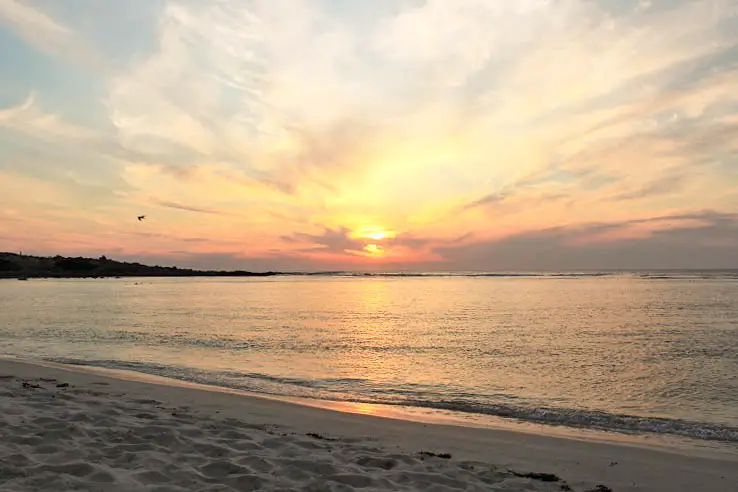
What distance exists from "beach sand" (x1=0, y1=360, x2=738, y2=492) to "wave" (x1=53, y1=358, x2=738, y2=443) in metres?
1.97

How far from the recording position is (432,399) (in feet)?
49.7

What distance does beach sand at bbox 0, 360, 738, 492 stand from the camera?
6961mm

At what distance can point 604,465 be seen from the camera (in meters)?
9.10

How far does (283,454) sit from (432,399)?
7557 mm

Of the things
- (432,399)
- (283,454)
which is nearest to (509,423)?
(432,399)

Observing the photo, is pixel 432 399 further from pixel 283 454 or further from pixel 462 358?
pixel 283 454

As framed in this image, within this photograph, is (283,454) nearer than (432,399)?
Yes

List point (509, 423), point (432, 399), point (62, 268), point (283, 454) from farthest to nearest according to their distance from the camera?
point (62, 268) < point (432, 399) < point (509, 423) < point (283, 454)

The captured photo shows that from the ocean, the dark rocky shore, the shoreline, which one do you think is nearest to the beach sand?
the shoreline

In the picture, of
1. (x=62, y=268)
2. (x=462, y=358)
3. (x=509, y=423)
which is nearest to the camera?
(x=509, y=423)

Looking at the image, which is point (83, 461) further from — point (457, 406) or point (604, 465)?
point (457, 406)

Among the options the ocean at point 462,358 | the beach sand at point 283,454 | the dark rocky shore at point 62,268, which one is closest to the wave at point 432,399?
the ocean at point 462,358

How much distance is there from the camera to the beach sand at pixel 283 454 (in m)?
6.96

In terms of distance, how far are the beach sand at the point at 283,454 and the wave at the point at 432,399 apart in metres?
1.97
